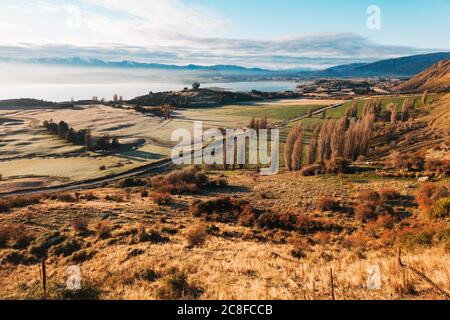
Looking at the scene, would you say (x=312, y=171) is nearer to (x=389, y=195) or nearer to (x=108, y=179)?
(x=389, y=195)

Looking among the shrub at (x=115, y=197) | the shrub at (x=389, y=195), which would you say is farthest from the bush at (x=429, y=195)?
the shrub at (x=115, y=197)

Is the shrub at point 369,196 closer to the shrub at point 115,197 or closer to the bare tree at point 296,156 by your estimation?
the bare tree at point 296,156

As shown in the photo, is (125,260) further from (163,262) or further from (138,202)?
(138,202)

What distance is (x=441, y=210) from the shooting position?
26953 millimetres

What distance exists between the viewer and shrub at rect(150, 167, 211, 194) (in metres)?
47.5

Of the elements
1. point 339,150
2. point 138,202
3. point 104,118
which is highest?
point 104,118

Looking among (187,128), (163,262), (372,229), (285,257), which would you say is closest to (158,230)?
(163,262)

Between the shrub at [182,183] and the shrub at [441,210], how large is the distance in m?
31.1

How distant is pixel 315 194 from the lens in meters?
41.0

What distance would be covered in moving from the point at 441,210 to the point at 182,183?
35.3 meters

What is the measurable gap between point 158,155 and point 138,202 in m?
45.5

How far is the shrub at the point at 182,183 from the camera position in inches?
1870

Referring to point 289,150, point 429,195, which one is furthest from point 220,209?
point 289,150
